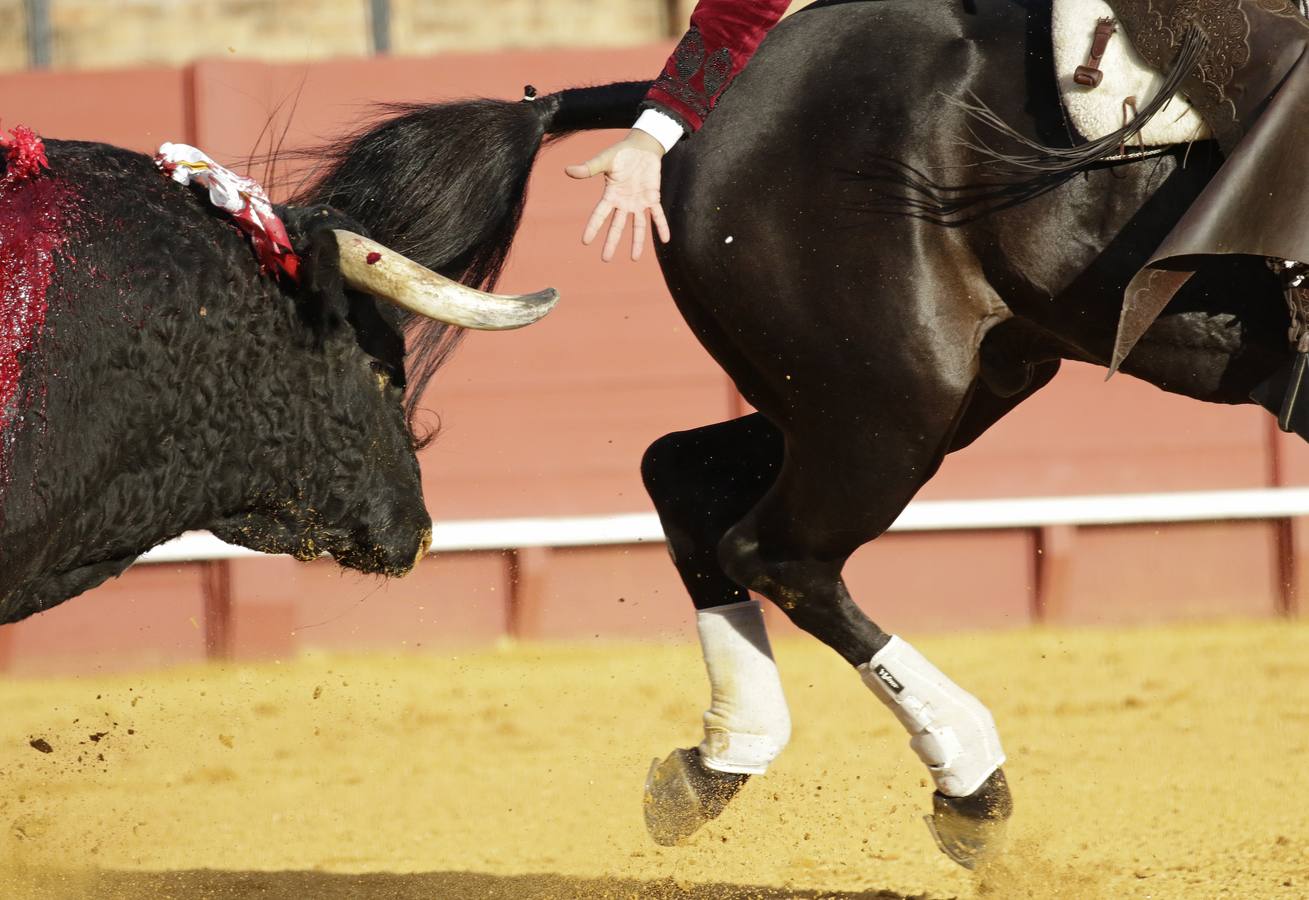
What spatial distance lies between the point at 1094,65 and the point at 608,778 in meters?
2.52

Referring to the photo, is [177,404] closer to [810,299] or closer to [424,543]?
[424,543]

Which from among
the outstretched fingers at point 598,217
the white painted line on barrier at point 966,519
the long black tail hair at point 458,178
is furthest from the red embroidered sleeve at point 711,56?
the white painted line on barrier at point 966,519

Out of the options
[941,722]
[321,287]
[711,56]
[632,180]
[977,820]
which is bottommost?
[977,820]

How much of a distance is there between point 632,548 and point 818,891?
2940 mm

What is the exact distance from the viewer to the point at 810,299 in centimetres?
251

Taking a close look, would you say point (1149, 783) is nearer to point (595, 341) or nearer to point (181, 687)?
point (595, 341)

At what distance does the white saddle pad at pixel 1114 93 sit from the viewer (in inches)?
87.7

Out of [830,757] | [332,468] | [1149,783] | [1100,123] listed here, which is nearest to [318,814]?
[830,757]

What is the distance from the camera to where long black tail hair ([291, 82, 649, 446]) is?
281 centimetres

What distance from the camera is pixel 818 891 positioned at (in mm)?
3082

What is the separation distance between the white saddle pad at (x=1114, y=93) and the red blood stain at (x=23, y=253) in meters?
1.38

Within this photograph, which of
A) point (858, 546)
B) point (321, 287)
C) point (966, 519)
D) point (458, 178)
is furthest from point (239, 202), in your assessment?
point (966, 519)

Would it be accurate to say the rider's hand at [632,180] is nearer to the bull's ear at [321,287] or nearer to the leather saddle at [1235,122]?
the bull's ear at [321,287]

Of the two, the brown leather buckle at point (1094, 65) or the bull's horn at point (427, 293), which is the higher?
the brown leather buckle at point (1094, 65)
